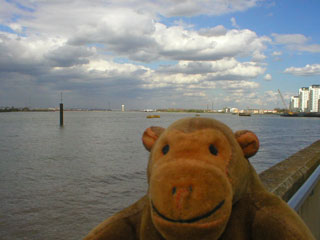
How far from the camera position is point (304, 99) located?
19075 cm

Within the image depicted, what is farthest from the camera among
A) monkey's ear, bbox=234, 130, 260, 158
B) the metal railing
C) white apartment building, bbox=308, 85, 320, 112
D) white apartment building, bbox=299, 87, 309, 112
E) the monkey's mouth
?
white apartment building, bbox=299, 87, 309, 112

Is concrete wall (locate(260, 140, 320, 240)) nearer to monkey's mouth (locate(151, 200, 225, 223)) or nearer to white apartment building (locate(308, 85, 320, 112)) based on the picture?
monkey's mouth (locate(151, 200, 225, 223))

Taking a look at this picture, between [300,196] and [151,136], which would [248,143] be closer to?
[151,136]

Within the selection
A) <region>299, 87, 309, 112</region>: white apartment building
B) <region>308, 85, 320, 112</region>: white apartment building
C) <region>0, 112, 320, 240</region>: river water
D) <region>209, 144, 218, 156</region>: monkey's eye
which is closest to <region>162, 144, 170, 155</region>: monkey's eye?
<region>209, 144, 218, 156</region>: monkey's eye

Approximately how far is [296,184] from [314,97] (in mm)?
197223

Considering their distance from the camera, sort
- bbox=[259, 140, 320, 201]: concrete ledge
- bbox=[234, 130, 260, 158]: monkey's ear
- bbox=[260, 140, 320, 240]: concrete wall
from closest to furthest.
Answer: bbox=[234, 130, 260, 158]: monkey's ear < bbox=[260, 140, 320, 240]: concrete wall < bbox=[259, 140, 320, 201]: concrete ledge

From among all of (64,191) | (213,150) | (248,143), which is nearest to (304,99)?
(64,191)

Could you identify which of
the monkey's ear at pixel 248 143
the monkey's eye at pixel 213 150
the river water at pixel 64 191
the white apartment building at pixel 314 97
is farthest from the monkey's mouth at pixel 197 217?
the white apartment building at pixel 314 97

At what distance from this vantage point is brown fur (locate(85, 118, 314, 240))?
1208 millimetres

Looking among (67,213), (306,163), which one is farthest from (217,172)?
(67,213)

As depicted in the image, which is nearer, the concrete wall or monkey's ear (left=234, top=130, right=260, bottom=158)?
monkey's ear (left=234, top=130, right=260, bottom=158)

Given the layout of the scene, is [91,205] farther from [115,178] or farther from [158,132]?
[158,132]

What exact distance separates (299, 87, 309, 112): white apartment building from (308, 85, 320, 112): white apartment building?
4803mm

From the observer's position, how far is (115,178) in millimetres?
15062
